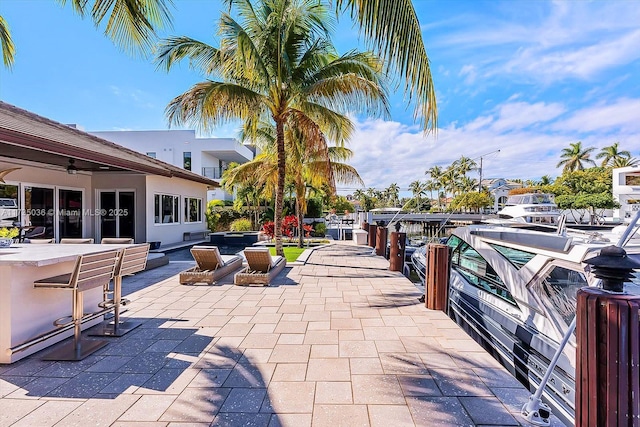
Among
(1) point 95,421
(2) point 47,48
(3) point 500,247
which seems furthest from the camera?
(2) point 47,48

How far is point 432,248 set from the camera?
524 cm

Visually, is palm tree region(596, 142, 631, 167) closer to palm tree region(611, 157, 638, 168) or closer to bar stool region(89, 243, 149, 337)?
palm tree region(611, 157, 638, 168)

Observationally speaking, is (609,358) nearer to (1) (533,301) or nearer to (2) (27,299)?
(1) (533,301)

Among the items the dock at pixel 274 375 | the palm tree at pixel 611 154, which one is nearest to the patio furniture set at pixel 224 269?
the dock at pixel 274 375

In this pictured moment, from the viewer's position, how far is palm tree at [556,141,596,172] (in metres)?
49.7

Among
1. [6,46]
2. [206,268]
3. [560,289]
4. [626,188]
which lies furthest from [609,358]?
[626,188]

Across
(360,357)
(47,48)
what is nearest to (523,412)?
(360,357)

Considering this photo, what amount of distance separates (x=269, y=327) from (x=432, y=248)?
2799 millimetres

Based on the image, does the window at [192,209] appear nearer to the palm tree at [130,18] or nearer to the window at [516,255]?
the palm tree at [130,18]

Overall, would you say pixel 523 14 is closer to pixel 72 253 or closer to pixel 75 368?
pixel 72 253

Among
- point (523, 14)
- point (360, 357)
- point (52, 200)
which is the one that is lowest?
point (360, 357)

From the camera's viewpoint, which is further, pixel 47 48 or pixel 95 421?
pixel 47 48

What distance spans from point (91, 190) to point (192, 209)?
453cm

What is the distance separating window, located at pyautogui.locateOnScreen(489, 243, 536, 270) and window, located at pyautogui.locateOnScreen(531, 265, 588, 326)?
301 millimetres
